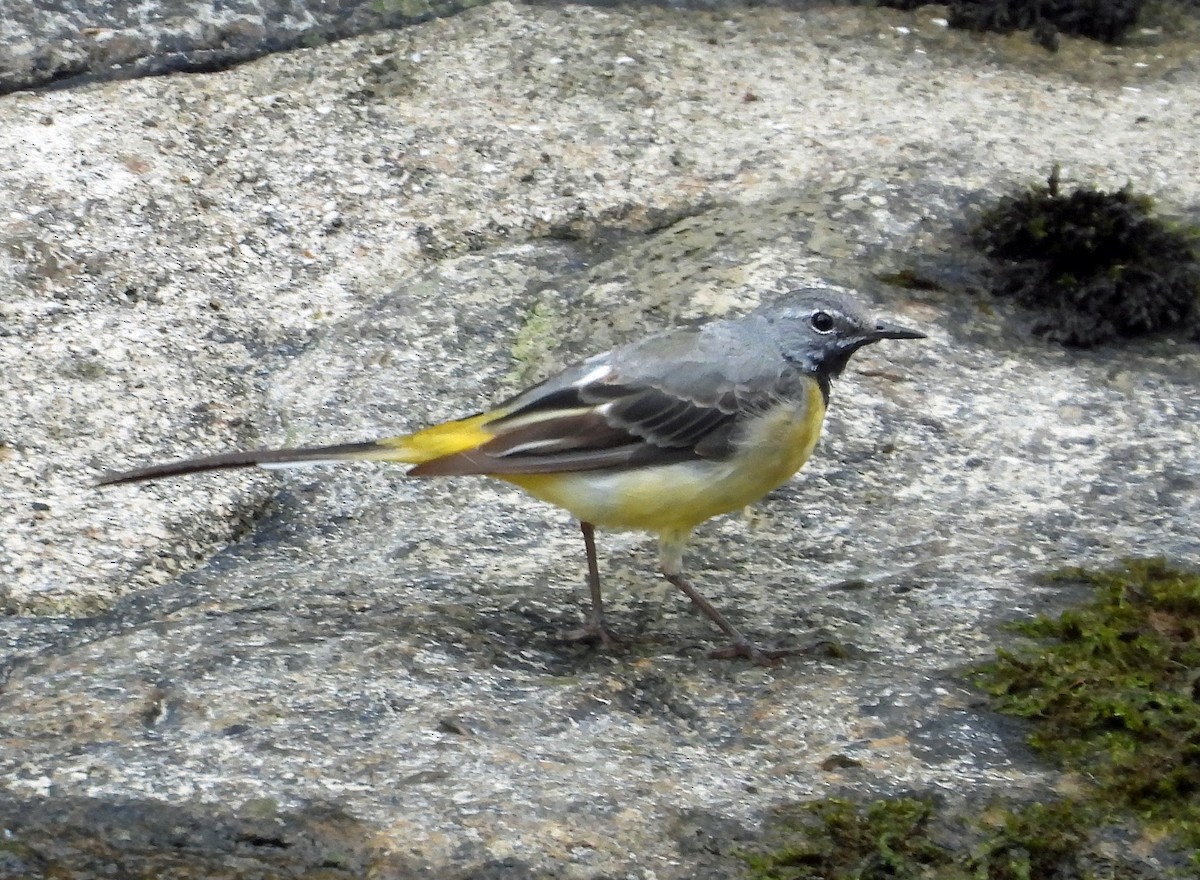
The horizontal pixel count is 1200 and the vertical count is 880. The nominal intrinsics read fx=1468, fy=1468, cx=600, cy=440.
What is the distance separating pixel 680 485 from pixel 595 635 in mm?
555

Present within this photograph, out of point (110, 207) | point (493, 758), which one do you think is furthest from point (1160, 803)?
point (110, 207)

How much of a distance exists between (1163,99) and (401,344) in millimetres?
3861

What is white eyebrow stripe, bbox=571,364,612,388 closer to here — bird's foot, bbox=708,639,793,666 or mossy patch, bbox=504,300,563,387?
mossy patch, bbox=504,300,563,387

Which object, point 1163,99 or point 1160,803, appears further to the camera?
point 1163,99

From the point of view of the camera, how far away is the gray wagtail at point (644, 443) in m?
4.46

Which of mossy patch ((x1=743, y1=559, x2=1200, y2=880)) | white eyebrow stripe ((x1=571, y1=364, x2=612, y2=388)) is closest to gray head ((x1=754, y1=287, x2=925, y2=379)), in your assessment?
white eyebrow stripe ((x1=571, y1=364, x2=612, y2=388))

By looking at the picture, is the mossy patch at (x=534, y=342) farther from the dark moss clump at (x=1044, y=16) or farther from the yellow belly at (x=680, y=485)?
the dark moss clump at (x=1044, y=16)

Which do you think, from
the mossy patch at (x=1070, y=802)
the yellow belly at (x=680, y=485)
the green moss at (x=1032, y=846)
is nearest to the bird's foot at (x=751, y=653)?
the yellow belly at (x=680, y=485)

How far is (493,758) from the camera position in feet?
11.2

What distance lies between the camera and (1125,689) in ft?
11.9

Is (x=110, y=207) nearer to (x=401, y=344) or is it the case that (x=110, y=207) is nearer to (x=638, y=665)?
(x=401, y=344)

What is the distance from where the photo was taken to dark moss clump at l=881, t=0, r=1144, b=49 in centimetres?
725

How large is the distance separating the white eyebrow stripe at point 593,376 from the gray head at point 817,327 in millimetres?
584

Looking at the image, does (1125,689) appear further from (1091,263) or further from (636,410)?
(1091,263)
